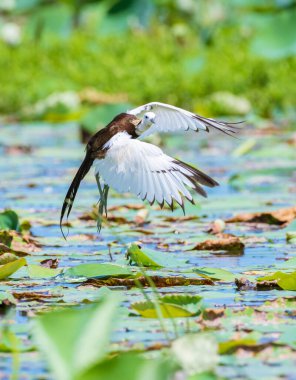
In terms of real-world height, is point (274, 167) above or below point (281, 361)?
above

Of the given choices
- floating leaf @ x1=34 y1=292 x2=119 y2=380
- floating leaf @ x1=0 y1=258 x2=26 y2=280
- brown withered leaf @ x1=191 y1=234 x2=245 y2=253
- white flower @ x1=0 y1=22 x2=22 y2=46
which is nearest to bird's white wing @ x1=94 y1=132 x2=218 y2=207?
floating leaf @ x1=0 y1=258 x2=26 y2=280

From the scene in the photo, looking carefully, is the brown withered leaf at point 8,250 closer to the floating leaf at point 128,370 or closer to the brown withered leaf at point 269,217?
the brown withered leaf at point 269,217

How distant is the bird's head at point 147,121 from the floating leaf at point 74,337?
165 centimetres

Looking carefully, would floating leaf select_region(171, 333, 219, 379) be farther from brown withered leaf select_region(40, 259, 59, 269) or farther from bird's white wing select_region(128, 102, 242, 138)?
bird's white wing select_region(128, 102, 242, 138)

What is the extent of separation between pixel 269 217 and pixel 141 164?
3.63ft

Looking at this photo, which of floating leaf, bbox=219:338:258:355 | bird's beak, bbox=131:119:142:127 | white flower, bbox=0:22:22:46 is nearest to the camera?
floating leaf, bbox=219:338:258:355

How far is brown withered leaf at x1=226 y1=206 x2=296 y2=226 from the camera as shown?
4.21m

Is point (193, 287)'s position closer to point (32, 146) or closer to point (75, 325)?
point (75, 325)

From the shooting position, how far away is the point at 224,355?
7.56ft

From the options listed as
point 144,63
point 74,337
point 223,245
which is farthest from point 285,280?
point 144,63

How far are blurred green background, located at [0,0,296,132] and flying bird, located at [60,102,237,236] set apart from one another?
233 cm

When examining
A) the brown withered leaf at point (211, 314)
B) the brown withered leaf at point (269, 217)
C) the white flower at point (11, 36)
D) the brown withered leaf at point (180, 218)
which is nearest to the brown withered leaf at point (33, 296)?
the brown withered leaf at point (211, 314)

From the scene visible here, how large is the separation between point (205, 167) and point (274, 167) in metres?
0.33

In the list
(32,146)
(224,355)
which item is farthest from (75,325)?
(32,146)
